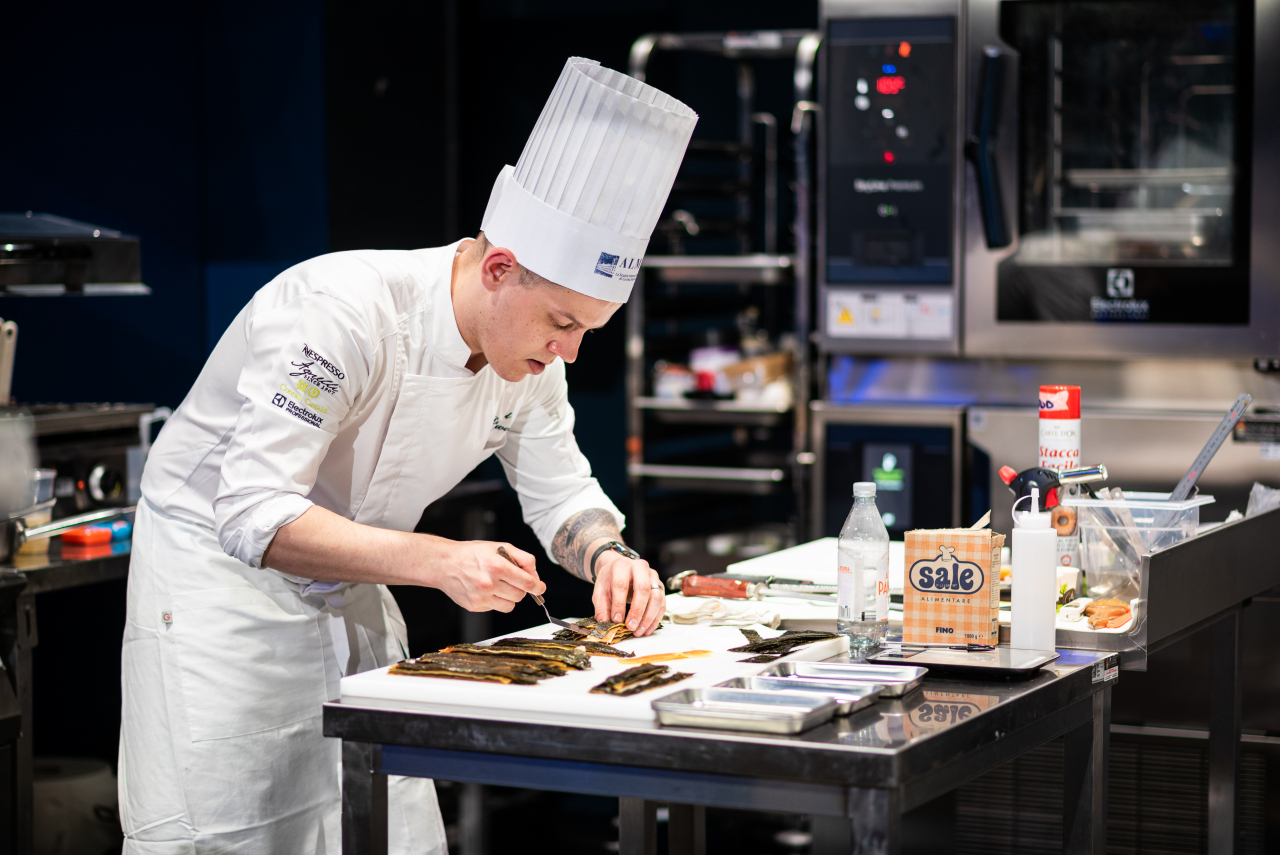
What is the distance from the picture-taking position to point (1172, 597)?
207cm

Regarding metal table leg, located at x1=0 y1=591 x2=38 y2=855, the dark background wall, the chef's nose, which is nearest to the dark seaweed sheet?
the chef's nose

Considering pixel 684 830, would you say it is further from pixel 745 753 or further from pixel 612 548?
pixel 745 753

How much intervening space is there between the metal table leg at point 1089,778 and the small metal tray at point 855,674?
0.29 m

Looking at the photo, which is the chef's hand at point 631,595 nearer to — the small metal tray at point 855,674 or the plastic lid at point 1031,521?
the small metal tray at point 855,674

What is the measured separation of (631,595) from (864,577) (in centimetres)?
35

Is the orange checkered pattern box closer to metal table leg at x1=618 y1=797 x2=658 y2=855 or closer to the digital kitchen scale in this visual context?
the digital kitchen scale

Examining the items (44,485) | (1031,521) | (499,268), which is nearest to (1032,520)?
(1031,521)


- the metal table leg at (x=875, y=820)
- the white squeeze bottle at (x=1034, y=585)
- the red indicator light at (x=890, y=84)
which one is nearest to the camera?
the metal table leg at (x=875, y=820)

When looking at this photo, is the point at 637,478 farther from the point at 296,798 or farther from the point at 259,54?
the point at 296,798

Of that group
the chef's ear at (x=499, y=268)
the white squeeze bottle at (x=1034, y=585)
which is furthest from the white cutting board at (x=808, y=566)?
the chef's ear at (x=499, y=268)

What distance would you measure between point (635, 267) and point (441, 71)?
344 centimetres

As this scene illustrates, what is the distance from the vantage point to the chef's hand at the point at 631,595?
79.7 inches

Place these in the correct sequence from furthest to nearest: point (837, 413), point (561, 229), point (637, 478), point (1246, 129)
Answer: point (637, 478) < point (837, 413) < point (1246, 129) < point (561, 229)

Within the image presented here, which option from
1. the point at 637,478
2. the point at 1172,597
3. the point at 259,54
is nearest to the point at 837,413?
the point at 637,478
